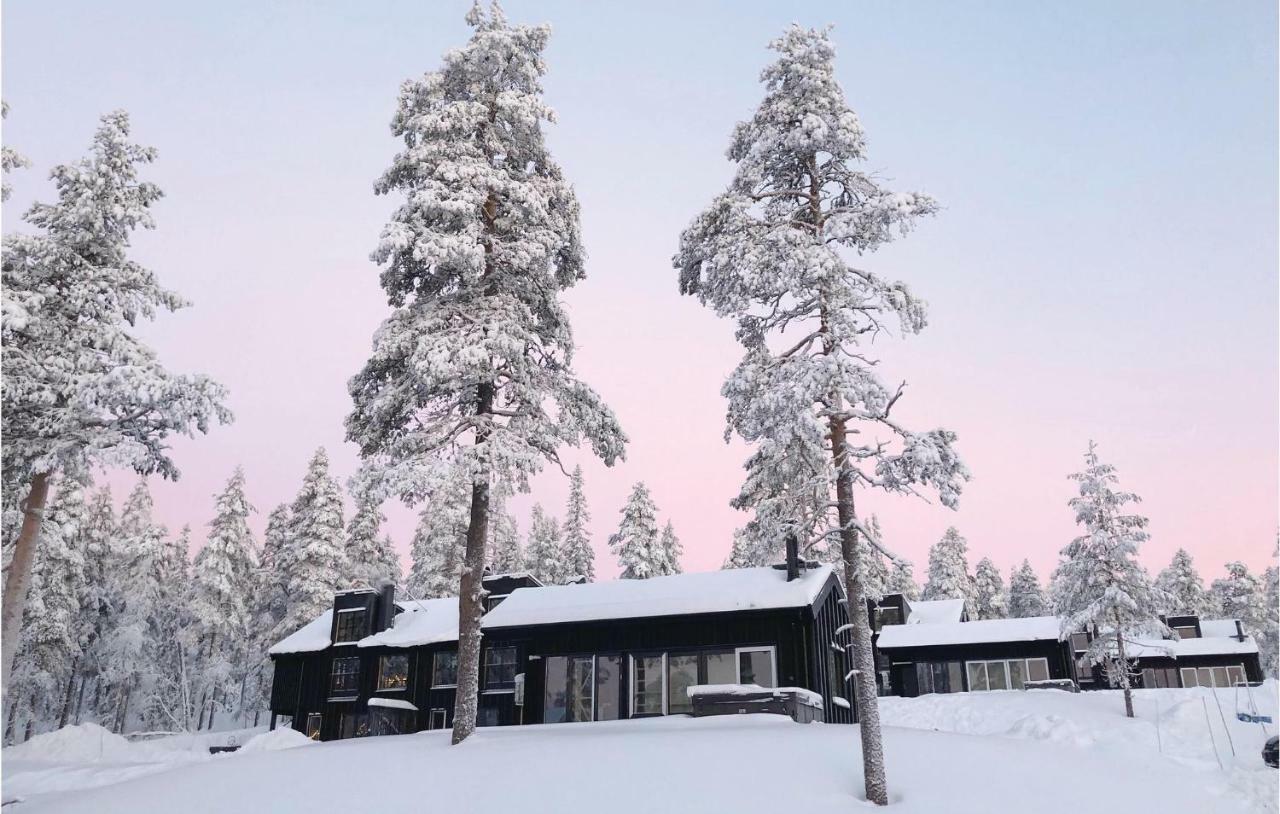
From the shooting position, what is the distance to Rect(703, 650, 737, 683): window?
890 inches

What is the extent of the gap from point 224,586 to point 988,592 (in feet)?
199

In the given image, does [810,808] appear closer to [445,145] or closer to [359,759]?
[359,759]

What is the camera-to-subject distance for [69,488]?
4334cm

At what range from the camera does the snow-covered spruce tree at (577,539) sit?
2223 inches

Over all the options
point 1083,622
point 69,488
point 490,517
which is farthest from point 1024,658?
point 69,488

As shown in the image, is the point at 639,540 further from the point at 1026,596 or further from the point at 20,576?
the point at 1026,596

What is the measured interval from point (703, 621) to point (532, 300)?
10.4 meters

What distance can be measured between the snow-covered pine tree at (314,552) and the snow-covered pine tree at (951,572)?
45.7 meters

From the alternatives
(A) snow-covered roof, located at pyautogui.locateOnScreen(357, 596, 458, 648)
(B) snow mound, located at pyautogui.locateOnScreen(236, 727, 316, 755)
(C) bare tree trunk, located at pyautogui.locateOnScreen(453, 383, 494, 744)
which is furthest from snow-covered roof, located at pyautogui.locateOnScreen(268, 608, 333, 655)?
(C) bare tree trunk, located at pyautogui.locateOnScreen(453, 383, 494, 744)

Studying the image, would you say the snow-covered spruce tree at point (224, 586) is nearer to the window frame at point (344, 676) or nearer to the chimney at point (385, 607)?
the window frame at point (344, 676)

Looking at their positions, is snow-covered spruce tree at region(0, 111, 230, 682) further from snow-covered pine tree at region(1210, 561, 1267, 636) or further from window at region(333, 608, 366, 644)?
snow-covered pine tree at region(1210, 561, 1267, 636)

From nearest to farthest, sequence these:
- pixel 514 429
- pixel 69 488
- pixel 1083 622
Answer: pixel 514 429
pixel 1083 622
pixel 69 488

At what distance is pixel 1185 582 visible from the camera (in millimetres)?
68188

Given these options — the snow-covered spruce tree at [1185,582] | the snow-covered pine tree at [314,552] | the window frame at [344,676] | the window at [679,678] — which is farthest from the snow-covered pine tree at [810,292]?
the snow-covered spruce tree at [1185,582]
